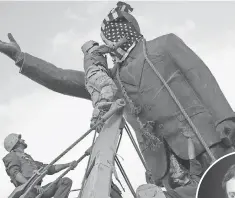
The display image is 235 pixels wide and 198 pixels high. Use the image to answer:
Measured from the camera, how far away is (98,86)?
4.24 metres

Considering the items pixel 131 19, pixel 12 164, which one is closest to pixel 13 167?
pixel 12 164

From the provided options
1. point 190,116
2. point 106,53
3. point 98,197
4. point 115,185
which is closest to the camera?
point 98,197

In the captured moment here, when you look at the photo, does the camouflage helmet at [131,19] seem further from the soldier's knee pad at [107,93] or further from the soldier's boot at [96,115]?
the soldier's boot at [96,115]

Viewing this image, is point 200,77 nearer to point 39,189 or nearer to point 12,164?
point 39,189

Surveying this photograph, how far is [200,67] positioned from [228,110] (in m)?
0.49

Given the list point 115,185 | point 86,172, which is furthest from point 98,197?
point 115,185

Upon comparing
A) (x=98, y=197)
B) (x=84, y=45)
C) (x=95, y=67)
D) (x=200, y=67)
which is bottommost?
(x=98, y=197)

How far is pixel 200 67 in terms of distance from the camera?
14.3 ft

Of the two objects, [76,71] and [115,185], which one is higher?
[76,71]

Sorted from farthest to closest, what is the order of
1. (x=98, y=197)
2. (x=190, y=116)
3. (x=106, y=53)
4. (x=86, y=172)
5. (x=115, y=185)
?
(x=106, y=53) → (x=190, y=116) → (x=115, y=185) → (x=86, y=172) → (x=98, y=197)

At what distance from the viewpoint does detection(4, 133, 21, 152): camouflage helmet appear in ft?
15.4

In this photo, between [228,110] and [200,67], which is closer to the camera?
[228,110]

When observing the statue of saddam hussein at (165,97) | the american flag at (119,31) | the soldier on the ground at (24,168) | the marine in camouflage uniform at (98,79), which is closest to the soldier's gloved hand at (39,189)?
the soldier on the ground at (24,168)

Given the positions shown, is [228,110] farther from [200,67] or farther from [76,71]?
[76,71]
